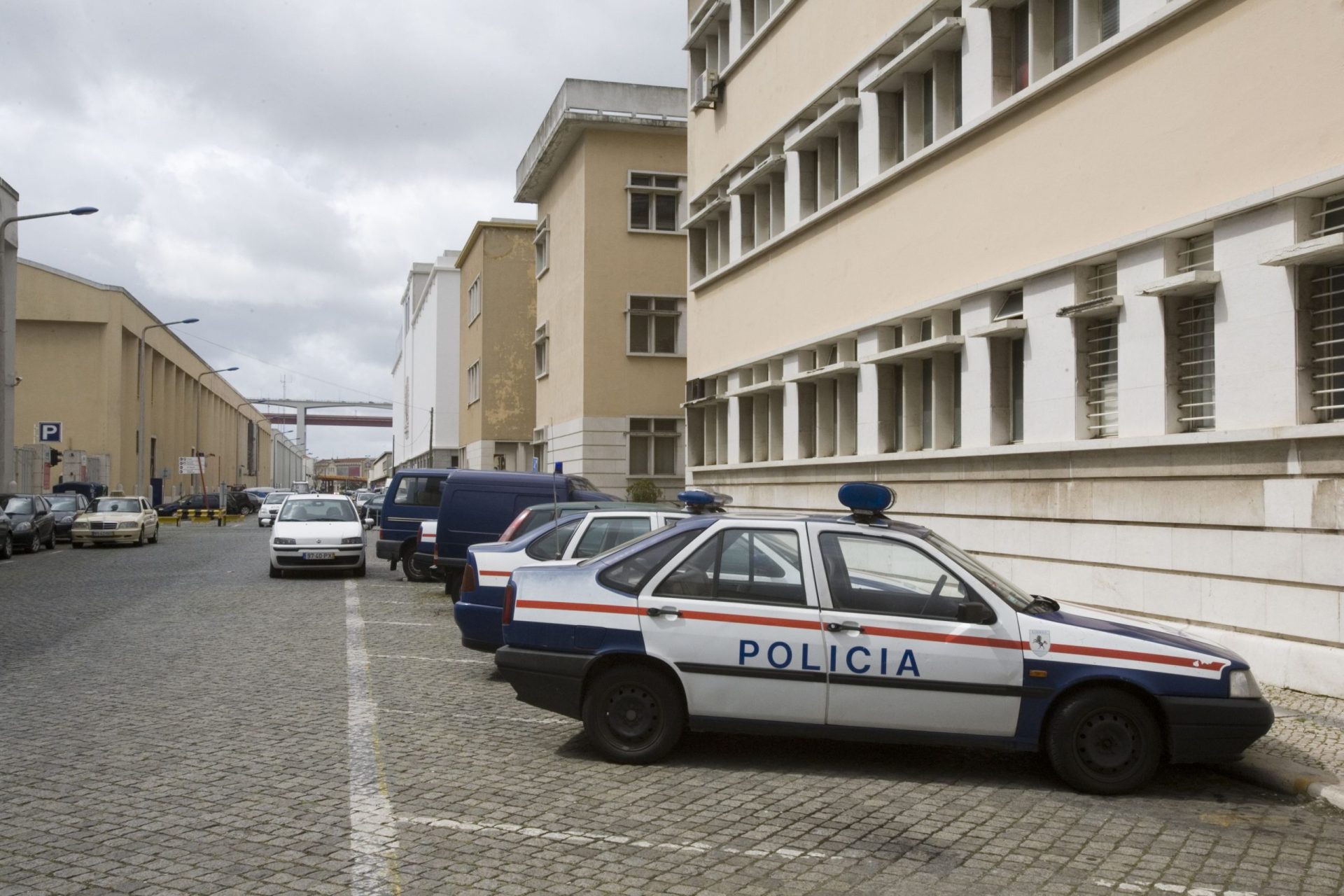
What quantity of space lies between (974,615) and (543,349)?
1560 inches

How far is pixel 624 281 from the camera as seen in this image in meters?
38.4

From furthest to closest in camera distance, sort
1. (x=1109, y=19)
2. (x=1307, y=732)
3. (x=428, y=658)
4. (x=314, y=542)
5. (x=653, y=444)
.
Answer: (x=653, y=444), (x=314, y=542), (x=1109, y=19), (x=428, y=658), (x=1307, y=732)

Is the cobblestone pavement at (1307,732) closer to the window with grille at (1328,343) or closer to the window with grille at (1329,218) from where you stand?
the window with grille at (1328,343)

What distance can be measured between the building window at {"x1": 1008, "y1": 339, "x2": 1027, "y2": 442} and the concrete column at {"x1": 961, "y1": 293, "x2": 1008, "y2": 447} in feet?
0.32

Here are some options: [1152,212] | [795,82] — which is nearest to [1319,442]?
[1152,212]

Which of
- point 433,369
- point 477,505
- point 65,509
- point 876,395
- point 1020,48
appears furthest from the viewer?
point 433,369

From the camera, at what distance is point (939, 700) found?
7.36m

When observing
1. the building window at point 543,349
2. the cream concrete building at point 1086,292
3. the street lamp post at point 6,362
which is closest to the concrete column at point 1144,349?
the cream concrete building at point 1086,292

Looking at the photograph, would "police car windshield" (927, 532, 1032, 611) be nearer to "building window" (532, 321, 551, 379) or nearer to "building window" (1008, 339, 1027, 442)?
"building window" (1008, 339, 1027, 442)

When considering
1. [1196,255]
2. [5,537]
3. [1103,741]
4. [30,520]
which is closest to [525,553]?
[1103,741]

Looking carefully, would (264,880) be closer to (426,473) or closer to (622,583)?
(622,583)

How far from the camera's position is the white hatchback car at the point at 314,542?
2372 centimetres

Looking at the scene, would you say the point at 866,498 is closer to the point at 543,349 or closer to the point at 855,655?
the point at 855,655

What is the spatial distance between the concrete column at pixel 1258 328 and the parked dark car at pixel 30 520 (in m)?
27.8
